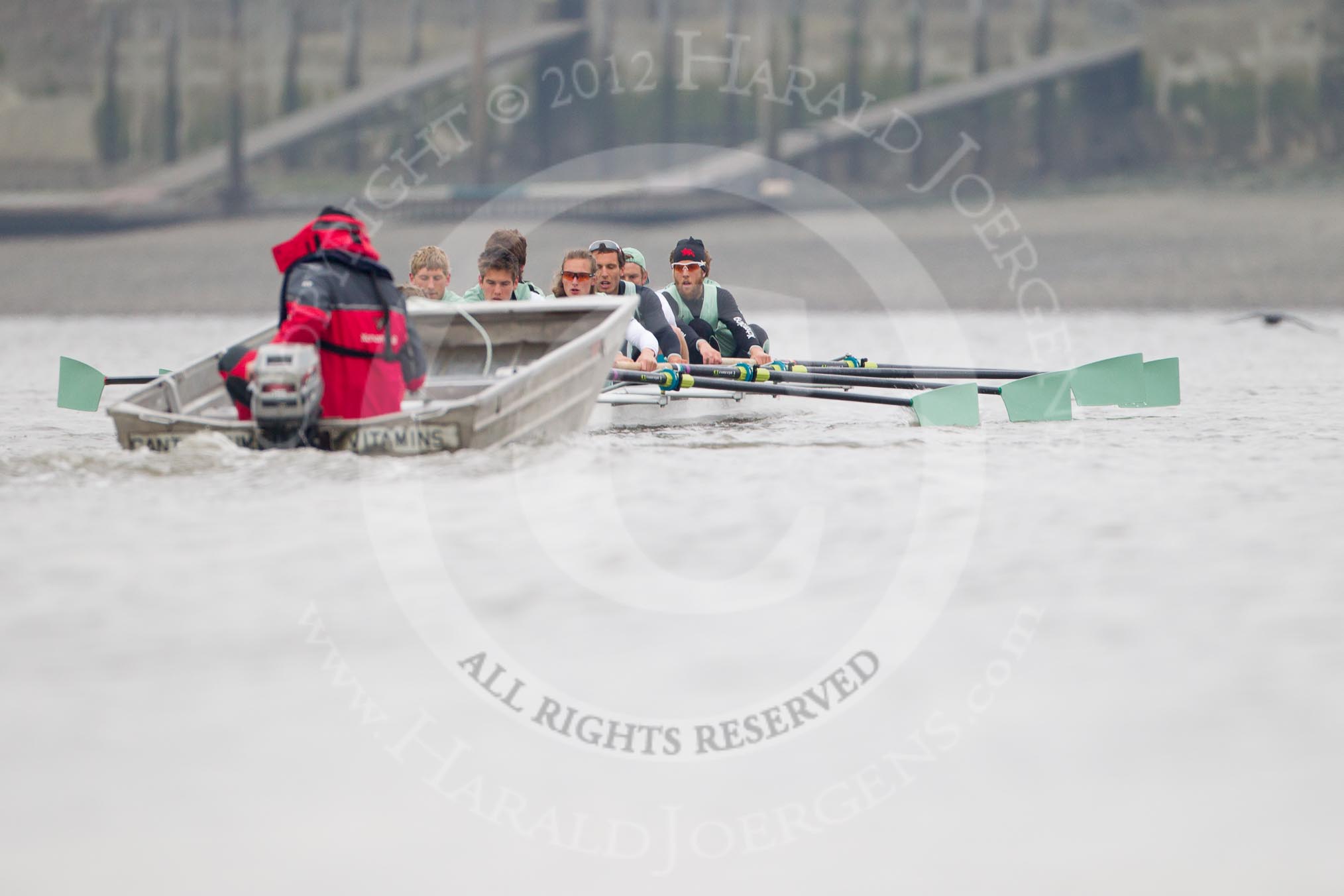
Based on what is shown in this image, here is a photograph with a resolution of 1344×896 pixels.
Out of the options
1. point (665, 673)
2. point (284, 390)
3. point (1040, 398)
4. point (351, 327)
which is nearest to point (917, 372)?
point (1040, 398)

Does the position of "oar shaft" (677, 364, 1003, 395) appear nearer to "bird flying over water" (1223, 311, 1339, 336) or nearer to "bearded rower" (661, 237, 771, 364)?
"bearded rower" (661, 237, 771, 364)

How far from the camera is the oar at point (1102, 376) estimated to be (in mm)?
15289

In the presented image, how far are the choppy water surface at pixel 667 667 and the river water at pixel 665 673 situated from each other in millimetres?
22

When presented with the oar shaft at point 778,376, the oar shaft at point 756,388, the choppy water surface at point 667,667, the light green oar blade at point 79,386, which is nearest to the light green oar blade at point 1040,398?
the oar shaft at point 778,376

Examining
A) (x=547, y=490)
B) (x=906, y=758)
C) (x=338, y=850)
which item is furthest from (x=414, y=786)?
(x=547, y=490)

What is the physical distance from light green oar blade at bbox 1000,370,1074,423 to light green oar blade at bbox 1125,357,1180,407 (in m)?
1.21

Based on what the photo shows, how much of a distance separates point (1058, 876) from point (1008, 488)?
265 inches

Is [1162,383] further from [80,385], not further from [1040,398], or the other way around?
[80,385]

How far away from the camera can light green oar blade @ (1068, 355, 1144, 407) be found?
15.3 meters

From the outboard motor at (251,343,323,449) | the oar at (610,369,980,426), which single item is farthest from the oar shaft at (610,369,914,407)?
the outboard motor at (251,343,323,449)

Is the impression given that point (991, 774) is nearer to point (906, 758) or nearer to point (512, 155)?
point (906, 758)

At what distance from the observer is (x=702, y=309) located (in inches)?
618

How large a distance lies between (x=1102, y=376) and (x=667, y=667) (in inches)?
383

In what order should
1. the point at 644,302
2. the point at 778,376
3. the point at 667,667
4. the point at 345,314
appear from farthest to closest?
the point at 644,302 < the point at 778,376 < the point at 345,314 < the point at 667,667
